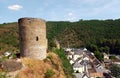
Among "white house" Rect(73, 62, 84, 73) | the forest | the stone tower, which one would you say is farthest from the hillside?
the forest

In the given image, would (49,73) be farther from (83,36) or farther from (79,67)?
(83,36)

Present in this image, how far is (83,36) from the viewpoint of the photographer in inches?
5778

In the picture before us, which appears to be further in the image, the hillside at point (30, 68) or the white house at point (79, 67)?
the white house at point (79, 67)

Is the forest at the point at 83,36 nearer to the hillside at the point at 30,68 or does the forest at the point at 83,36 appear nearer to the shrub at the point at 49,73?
the hillside at the point at 30,68

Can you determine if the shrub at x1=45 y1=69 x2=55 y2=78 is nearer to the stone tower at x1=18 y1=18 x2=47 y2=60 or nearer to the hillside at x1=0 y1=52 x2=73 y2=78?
the hillside at x1=0 y1=52 x2=73 y2=78

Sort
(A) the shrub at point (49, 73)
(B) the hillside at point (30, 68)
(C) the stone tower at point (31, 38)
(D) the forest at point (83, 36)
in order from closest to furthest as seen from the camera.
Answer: (B) the hillside at point (30, 68) < (A) the shrub at point (49, 73) < (C) the stone tower at point (31, 38) < (D) the forest at point (83, 36)

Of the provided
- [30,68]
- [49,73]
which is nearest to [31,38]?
[30,68]

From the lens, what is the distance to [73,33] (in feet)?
512

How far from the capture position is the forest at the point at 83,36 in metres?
114

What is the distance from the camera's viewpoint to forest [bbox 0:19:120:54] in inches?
4483

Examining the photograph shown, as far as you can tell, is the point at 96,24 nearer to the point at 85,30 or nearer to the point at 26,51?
the point at 85,30

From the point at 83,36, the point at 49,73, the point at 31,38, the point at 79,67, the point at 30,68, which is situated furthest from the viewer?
the point at 83,36

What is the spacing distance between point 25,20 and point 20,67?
469cm

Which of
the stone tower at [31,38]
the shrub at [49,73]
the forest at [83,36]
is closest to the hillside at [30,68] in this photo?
the shrub at [49,73]
